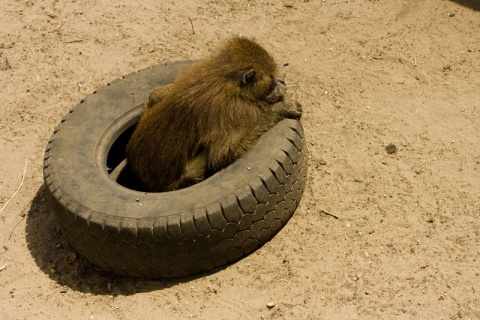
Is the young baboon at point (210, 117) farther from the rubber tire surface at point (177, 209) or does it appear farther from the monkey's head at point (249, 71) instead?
the rubber tire surface at point (177, 209)

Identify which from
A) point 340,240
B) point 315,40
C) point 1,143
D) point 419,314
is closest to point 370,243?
point 340,240

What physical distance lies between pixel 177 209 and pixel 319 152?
2.19m

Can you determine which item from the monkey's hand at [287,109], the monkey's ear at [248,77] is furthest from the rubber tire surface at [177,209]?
the monkey's ear at [248,77]

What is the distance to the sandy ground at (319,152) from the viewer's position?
18.3ft

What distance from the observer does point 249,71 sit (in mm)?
5965

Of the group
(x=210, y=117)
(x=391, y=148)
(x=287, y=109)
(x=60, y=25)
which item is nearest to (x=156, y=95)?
(x=210, y=117)

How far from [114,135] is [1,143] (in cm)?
206

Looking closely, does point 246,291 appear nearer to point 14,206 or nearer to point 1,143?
point 14,206

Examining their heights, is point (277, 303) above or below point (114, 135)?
below

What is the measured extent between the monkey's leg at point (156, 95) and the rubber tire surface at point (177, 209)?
0.71 meters

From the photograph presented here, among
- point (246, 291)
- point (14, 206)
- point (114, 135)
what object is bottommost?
point (14, 206)

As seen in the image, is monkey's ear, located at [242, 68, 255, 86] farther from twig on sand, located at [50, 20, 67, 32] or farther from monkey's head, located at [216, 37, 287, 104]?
twig on sand, located at [50, 20, 67, 32]

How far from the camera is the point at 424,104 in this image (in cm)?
741

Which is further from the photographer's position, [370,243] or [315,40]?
[315,40]
